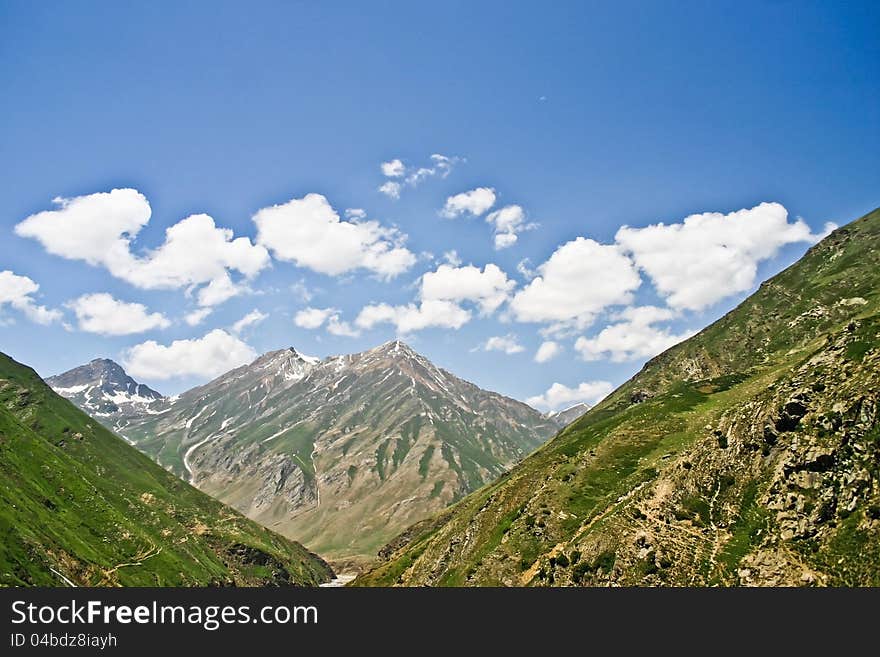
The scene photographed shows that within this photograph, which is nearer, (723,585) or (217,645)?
(217,645)

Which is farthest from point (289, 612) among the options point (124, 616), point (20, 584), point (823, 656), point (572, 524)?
point (20, 584)

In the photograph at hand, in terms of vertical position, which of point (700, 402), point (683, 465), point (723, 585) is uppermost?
point (700, 402)

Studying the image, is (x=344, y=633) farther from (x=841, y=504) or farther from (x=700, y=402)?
(x=700, y=402)

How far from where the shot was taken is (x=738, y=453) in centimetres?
9281

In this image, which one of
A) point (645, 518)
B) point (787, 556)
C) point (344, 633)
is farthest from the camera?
point (645, 518)

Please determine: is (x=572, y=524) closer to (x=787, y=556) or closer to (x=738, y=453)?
(x=738, y=453)

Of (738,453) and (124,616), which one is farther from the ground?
(738,453)

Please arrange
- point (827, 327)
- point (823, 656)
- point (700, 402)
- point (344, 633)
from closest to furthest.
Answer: point (823, 656) < point (344, 633) < point (700, 402) < point (827, 327)

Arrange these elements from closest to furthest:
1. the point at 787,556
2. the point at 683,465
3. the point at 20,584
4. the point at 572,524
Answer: the point at 787,556 → the point at 683,465 → the point at 572,524 → the point at 20,584

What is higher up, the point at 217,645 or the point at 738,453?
the point at 738,453

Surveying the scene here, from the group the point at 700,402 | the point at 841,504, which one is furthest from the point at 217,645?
the point at 700,402

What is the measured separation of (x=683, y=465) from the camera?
323 ft

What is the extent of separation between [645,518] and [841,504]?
2897 centimetres

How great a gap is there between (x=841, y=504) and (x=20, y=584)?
15199 cm
